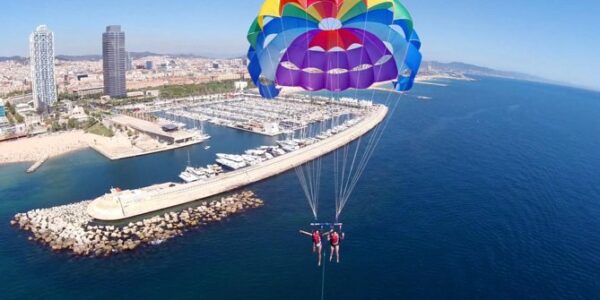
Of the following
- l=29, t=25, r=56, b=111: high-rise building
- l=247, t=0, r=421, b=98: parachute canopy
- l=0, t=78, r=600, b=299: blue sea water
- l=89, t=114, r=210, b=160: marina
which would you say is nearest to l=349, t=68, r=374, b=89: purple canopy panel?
l=247, t=0, r=421, b=98: parachute canopy

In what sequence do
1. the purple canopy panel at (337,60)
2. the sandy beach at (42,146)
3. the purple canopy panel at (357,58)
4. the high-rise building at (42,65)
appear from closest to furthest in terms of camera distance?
the purple canopy panel at (357,58) → the purple canopy panel at (337,60) → the sandy beach at (42,146) → the high-rise building at (42,65)

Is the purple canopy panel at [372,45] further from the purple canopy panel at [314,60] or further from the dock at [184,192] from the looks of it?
the dock at [184,192]

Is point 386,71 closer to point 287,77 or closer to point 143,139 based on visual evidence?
point 287,77

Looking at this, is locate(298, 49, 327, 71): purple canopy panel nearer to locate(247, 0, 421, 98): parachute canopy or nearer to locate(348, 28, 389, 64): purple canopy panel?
locate(247, 0, 421, 98): parachute canopy

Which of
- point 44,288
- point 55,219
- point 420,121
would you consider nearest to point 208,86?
point 420,121

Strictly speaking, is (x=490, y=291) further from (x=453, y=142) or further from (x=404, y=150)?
(x=453, y=142)

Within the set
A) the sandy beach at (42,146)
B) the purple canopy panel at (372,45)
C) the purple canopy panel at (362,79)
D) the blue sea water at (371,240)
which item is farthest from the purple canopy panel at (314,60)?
the sandy beach at (42,146)

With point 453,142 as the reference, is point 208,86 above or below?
above
